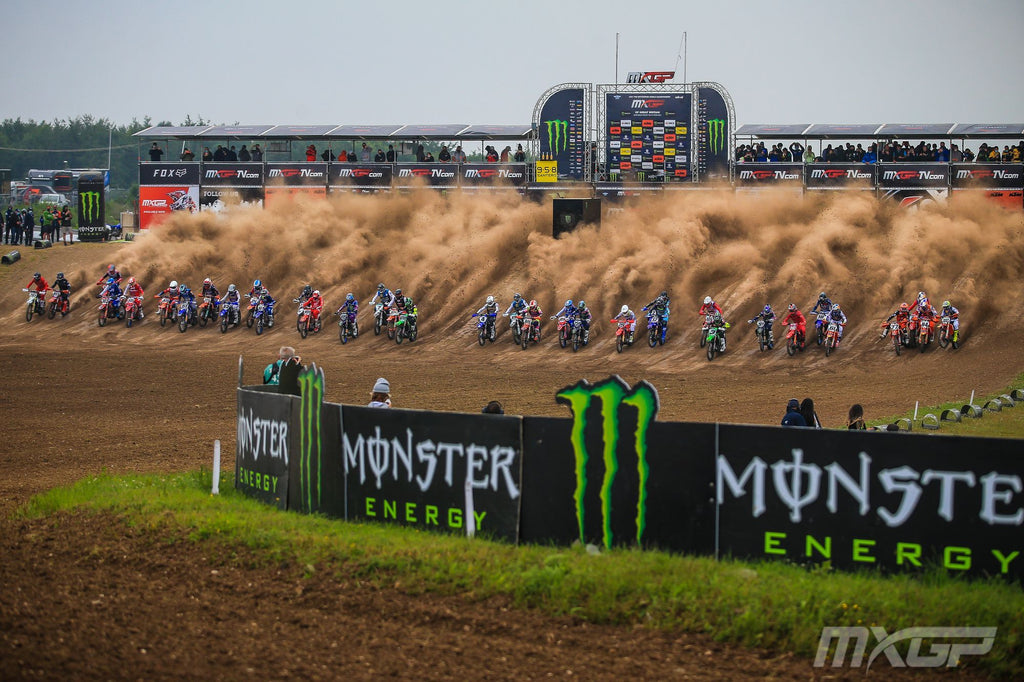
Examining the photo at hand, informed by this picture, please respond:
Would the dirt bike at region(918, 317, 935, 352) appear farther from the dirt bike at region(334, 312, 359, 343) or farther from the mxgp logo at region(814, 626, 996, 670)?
the mxgp logo at region(814, 626, 996, 670)

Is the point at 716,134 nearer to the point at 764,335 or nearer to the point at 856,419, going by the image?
the point at 764,335

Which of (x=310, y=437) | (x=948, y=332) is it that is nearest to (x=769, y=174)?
(x=948, y=332)

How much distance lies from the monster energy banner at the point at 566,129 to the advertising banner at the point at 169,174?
1554cm

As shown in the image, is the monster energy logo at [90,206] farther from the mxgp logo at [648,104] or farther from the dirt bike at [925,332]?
the dirt bike at [925,332]

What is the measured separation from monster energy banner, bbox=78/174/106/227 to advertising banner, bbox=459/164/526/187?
19.9 m

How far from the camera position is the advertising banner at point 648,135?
3725 cm

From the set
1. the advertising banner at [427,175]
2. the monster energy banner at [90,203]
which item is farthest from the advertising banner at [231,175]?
the monster energy banner at [90,203]

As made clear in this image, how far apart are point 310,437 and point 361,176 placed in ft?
107

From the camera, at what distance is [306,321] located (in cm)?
3550

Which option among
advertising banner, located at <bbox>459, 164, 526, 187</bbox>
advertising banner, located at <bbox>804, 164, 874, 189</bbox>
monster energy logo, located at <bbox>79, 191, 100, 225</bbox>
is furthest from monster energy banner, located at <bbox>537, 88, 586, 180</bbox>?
monster energy logo, located at <bbox>79, 191, 100, 225</bbox>

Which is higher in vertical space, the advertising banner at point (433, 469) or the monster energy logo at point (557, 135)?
the monster energy logo at point (557, 135)

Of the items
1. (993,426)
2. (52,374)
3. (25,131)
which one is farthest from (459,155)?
(25,131)

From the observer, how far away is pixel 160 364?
2902 cm

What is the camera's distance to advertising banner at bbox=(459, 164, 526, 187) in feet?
131
